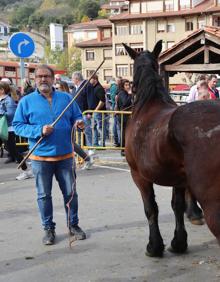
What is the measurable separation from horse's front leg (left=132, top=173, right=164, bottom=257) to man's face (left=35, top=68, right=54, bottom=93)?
4.38ft

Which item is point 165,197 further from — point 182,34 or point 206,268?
point 182,34

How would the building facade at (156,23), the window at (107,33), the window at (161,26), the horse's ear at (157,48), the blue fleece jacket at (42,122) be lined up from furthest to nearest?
1. the window at (107,33)
2. the window at (161,26)
3. the building facade at (156,23)
4. the blue fleece jacket at (42,122)
5. the horse's ear at (157,48)

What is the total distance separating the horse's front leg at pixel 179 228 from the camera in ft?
15.8

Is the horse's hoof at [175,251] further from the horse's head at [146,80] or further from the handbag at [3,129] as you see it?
the handbag at [3,129]

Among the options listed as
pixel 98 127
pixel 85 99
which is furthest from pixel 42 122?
pixel 85 99

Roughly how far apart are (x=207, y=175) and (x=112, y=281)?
4.49ft

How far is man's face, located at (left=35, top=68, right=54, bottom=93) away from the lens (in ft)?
16.8

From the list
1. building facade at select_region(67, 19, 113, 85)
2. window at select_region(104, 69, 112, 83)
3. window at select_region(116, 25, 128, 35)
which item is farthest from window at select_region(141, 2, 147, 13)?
window at select_region(104, 69, 112, 83)

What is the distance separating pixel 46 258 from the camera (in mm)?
4855

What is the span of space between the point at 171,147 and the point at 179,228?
1348mm

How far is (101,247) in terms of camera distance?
16.9 ft

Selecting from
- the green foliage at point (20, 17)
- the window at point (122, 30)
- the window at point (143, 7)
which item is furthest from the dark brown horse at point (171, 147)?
the green foliage at point (20, 17)

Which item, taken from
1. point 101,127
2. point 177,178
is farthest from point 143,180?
point 101,127

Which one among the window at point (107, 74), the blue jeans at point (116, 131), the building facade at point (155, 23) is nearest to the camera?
the blue jeans at point (116, 131)
